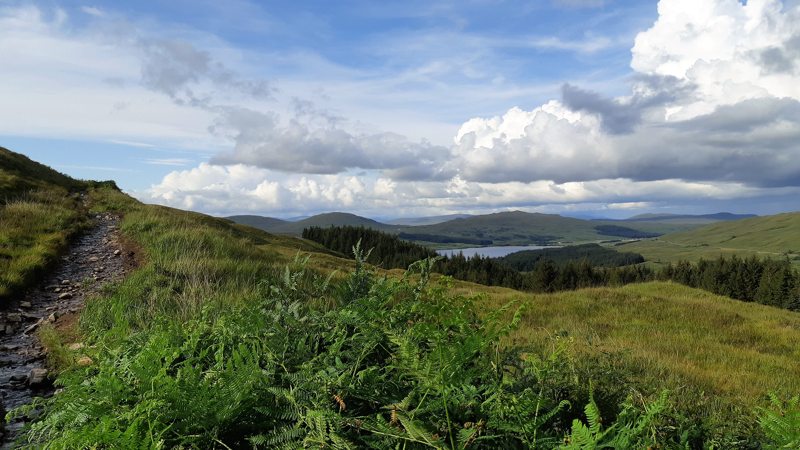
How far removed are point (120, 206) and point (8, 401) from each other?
→ 2518 cm

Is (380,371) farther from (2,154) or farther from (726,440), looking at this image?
(2,154)

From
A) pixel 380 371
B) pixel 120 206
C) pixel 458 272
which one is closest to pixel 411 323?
pixel 380 371

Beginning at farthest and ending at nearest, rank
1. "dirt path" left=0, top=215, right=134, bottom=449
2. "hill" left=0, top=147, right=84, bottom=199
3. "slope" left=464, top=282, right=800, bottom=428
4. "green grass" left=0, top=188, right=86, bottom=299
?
"hill" left=0, top=147, right=84, bottom=199 < "green grass" left=0, top=188, right=86, bottom=299 < "slope" left=464, top=282, right=800, bottom=428 < "dirt path" left=0, top=215, right=134, bottom=449

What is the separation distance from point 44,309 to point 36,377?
5.01 metres

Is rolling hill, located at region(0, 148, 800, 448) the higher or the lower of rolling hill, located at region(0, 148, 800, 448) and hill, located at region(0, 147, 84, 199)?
the lower

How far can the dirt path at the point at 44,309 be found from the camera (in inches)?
233

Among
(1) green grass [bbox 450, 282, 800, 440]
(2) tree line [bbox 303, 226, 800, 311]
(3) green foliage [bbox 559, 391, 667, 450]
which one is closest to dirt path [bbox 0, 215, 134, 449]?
(3) green foliage [bbox 559, 391, 667, 450]

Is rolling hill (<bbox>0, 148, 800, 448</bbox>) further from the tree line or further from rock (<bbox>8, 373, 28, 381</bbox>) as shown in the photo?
the tree line

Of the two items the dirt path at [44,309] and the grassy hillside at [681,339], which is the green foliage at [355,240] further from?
the grassy hillside at [681,339]

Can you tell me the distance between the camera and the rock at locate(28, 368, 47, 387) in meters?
6.01

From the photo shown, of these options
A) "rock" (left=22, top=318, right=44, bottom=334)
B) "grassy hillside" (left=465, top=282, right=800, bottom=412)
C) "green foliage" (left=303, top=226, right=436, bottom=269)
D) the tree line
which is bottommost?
the tree line

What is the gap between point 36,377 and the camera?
610cm

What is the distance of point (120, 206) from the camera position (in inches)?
1075

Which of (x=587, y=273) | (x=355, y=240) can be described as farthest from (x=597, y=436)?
(x=355, y=240)
